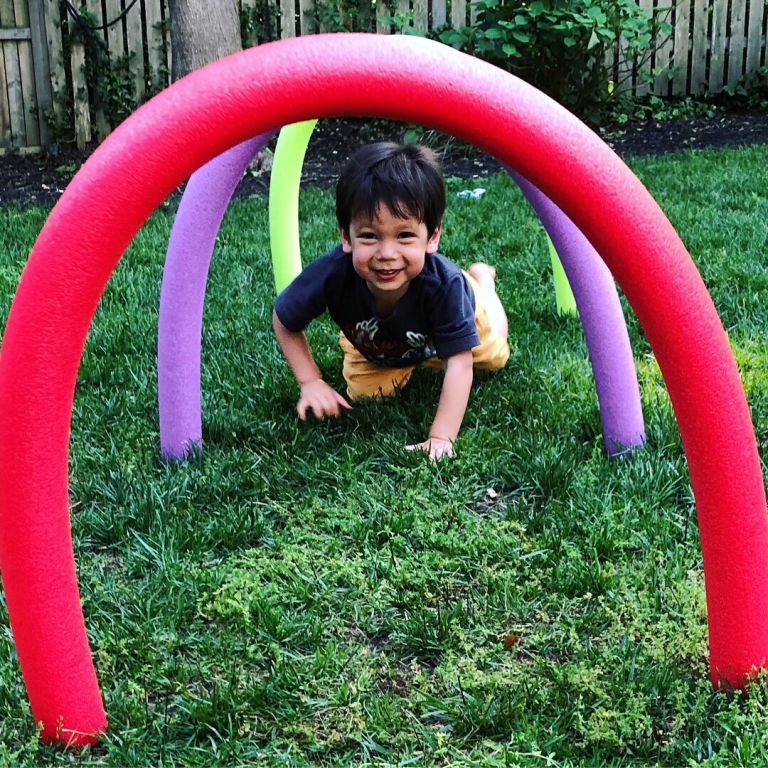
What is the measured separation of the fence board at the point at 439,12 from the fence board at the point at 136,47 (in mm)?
3093

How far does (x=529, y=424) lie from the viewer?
2748mm

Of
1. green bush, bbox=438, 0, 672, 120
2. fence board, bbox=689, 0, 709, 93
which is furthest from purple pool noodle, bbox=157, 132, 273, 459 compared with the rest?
fence board, bbox=689, 0, 709, 93

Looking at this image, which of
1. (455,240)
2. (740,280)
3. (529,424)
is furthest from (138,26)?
(529,424)

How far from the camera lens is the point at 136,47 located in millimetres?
9383

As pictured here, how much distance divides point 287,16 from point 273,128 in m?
9.01

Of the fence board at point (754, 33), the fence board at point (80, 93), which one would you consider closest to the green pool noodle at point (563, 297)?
the fence board at point (80, 93)

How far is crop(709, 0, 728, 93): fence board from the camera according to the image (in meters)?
10.2

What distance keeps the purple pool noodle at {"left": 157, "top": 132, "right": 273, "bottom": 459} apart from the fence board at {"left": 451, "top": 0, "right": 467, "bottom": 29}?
8.05 metres

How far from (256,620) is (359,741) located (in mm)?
422

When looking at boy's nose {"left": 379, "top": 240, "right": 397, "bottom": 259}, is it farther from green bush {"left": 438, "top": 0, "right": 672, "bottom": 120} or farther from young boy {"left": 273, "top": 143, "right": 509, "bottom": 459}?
green bush {"left": 438, "top": 0, "right": 672, "bottom": 120}

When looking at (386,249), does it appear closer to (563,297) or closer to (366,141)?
(563,297)

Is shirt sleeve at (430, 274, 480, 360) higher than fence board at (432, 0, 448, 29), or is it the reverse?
fence board at (432, 0, 448, 29)

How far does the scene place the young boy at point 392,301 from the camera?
2.39 m

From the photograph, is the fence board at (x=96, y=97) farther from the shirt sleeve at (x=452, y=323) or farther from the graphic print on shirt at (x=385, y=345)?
the shirt sleeve at (x=452, y=323)
